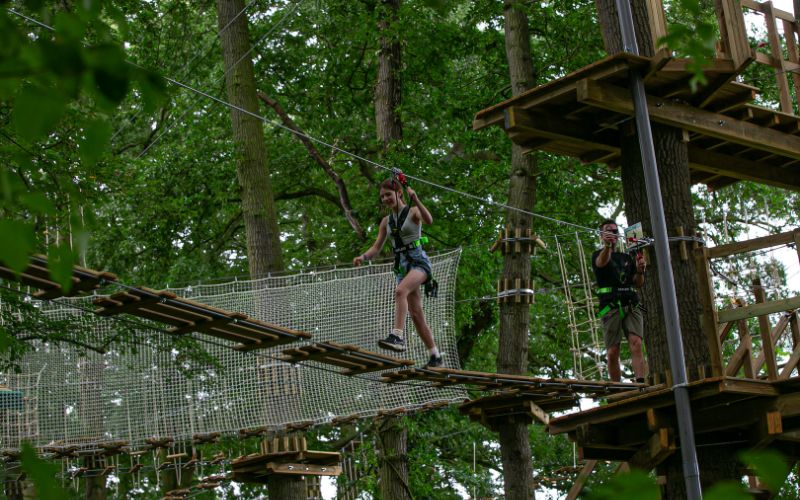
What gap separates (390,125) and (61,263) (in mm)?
10318

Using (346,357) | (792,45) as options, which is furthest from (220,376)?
(792,45)

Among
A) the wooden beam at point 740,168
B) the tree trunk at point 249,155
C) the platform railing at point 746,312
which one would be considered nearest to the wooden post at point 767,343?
the platform railing at point 746,312

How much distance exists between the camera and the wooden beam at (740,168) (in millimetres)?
7488

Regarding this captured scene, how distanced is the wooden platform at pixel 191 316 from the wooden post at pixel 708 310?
2358mm

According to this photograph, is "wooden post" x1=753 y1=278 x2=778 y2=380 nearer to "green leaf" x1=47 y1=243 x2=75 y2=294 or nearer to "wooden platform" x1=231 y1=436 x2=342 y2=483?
"wooden platform" x1=231 y1=436 x2=342 y2=483

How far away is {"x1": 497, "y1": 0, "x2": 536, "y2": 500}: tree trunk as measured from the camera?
8.96 metres

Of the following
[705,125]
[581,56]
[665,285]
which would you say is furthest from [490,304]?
[665,285]

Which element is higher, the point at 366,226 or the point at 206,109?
the point at 206,109

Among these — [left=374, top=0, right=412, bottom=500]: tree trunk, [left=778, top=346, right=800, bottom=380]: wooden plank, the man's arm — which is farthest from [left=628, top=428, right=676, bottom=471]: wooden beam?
[left=374, top=0, right=412, bottom=500]: tree trunk

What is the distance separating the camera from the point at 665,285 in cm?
565

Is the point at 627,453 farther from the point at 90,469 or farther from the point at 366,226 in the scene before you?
the point at 366,226

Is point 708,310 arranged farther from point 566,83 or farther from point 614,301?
point 566,83

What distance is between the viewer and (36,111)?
1.64 m

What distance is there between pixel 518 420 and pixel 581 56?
15.0ft
